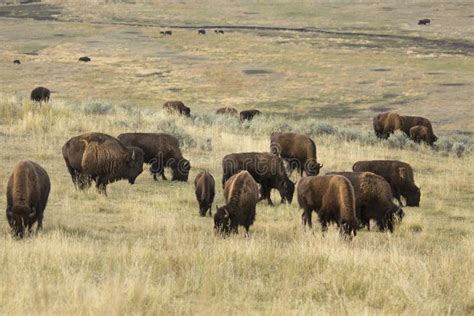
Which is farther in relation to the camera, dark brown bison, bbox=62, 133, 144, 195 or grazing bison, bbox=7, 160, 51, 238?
dark brown bison, bbox=62, 133, 144, 195

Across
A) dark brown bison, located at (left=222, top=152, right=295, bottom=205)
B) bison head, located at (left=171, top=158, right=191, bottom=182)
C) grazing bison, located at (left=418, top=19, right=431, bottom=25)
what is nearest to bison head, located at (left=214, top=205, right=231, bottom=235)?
dark brown bison, located at (left=222, top=152, right=295, bottom=205)

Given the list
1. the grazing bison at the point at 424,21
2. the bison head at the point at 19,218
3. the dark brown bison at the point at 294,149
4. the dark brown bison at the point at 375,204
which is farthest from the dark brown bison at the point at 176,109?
the grazing bison at the point at 424,21

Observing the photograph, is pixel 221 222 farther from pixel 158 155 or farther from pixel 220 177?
pixel 220 177

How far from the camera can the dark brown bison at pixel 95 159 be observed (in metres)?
15.0

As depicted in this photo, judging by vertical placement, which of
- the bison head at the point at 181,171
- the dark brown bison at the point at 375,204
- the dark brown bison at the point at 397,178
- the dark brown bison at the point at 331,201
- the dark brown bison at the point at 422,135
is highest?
the dark brown bison at the point at 331,201

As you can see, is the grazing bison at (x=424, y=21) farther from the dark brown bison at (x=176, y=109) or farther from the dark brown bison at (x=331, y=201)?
the dark brown bison at (x=331, y=201)

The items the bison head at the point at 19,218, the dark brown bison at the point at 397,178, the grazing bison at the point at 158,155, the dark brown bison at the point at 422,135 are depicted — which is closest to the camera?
the bison head at the point at 19,218

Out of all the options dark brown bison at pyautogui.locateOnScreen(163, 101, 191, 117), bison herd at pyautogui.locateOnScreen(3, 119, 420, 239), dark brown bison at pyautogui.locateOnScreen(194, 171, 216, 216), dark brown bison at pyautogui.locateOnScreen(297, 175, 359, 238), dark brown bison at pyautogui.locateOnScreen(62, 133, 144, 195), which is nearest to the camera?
bison herd at pyautogui.locateOnScreen(3, 119, 420, 239)

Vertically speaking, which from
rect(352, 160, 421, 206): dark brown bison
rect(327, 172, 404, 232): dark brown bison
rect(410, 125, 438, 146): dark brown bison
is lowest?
rect(410, 125, 438, 146): dark brown bison

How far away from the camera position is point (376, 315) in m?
7.24

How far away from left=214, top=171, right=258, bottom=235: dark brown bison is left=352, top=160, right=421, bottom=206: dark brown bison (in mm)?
4829

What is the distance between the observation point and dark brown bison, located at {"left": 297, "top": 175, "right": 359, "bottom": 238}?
11148 millimetres

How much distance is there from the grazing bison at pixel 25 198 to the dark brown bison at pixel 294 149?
923 cm

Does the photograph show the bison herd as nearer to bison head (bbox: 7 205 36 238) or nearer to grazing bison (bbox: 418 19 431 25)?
bison head (bbox: 7 205 36 238)
